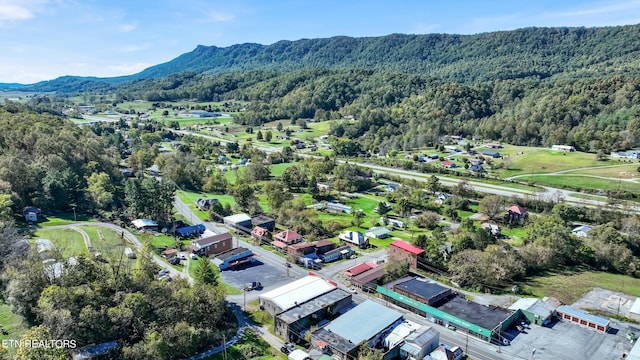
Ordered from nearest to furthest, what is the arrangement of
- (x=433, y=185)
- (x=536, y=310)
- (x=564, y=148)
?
(x=536, y=310) → (x=433, y=185) → (x=564, y=148)

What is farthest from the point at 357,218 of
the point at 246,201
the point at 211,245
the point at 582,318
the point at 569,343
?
the point at 569,343

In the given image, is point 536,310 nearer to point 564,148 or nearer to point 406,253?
point 406,253

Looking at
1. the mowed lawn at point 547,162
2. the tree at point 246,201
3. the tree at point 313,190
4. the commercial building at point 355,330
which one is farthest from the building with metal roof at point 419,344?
the mowed lawn at point 547,162

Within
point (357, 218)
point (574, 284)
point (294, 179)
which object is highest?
point (294, 179)

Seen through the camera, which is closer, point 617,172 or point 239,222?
point 239,222

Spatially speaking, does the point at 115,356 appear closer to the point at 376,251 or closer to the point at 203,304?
the point at 203,304

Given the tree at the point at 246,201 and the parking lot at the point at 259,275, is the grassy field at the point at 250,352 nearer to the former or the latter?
the parking lot at the point at 259,275

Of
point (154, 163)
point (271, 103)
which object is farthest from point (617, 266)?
point (271, 103)

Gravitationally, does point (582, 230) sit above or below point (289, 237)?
below
